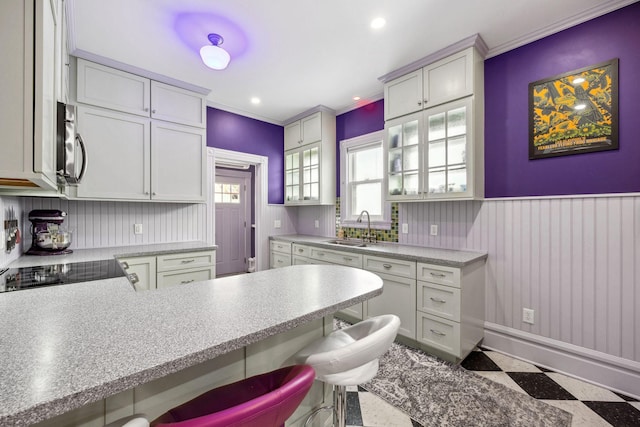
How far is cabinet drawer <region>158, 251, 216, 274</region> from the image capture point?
2.56 m

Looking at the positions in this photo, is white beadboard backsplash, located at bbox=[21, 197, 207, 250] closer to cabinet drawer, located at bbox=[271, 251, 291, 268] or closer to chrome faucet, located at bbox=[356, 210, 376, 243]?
cabinet drawer, located at bbox=[271, 251, 291, 268]

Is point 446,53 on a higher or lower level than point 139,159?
higher

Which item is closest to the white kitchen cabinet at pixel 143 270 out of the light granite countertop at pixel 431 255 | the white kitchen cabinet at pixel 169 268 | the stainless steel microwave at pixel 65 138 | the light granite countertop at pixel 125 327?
the white kitchen cabinet at pixel 169 268

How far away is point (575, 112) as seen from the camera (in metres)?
2.05

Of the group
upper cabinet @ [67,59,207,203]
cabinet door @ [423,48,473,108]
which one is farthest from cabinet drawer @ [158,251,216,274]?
cabinet door @ [423,48,473,108]

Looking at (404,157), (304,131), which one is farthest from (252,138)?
(404,157)

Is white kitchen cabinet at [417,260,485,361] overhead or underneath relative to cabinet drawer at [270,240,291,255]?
underneath

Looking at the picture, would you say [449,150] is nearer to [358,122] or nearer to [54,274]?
[358,122]

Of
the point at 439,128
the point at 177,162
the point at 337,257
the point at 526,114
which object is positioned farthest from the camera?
the point at 337,257

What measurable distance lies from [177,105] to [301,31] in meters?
1.60

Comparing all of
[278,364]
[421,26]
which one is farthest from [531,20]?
[278,364]

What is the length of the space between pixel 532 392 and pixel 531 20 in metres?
2.70

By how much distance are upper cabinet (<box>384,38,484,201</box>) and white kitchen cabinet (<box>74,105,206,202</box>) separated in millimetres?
2161

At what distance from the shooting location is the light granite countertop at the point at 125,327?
0.53m
